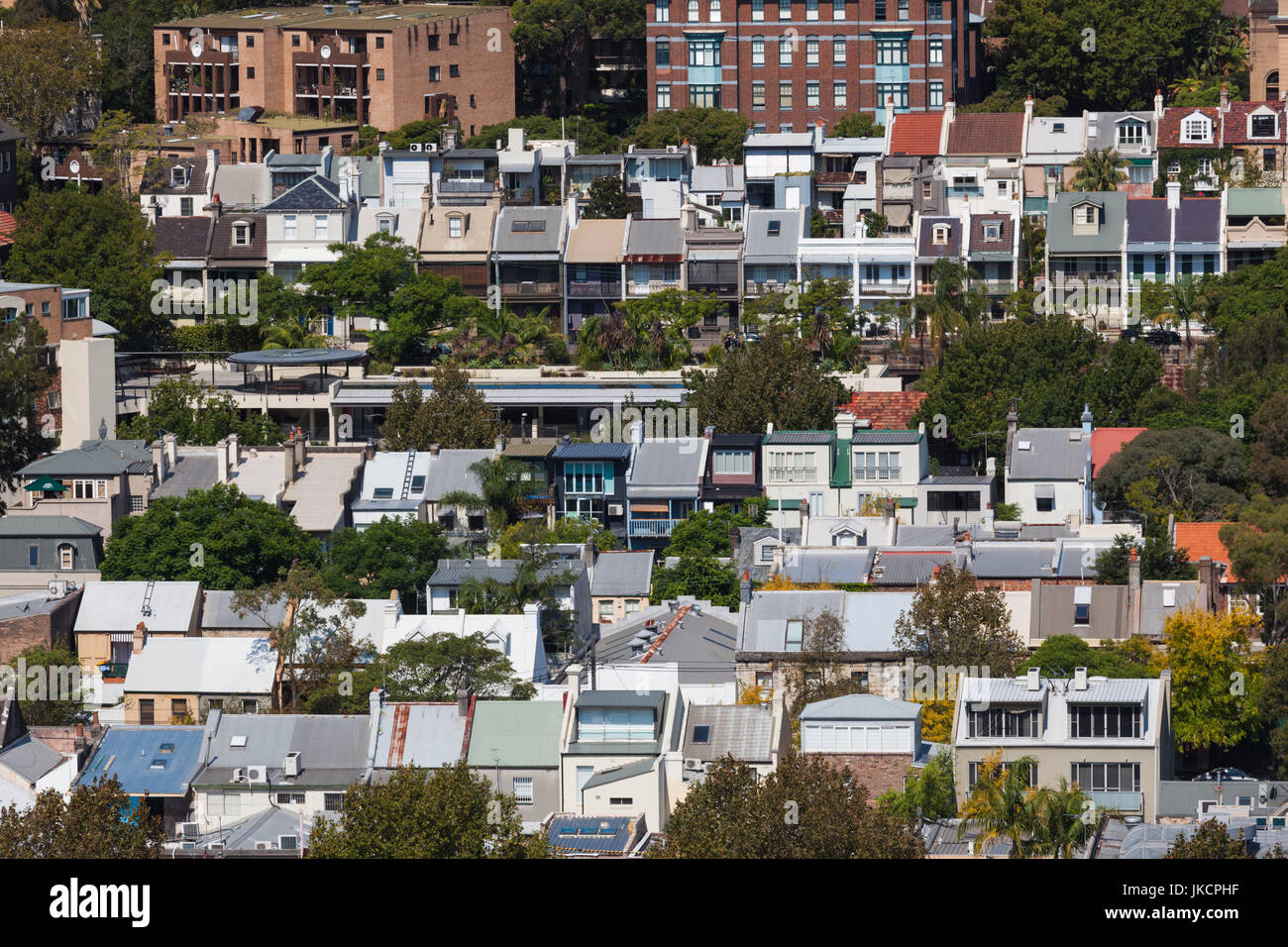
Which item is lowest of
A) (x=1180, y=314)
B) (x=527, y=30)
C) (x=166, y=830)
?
(x=166, y=830)

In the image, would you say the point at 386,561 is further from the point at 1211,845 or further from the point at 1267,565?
the point at 1211,845

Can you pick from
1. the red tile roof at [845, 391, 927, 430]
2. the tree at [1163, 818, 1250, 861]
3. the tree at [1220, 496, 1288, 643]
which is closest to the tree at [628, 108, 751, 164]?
the red tile roof at [845, 391, 927, 430]

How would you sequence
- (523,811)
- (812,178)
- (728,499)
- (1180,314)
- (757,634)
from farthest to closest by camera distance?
(812,178), (1180,314), (728,499), (757,634), (523,811)

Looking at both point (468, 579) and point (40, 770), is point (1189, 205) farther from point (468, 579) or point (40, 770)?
point (40, 770)

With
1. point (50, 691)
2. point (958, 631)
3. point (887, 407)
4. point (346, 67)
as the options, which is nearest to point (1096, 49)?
point (346, 67)
